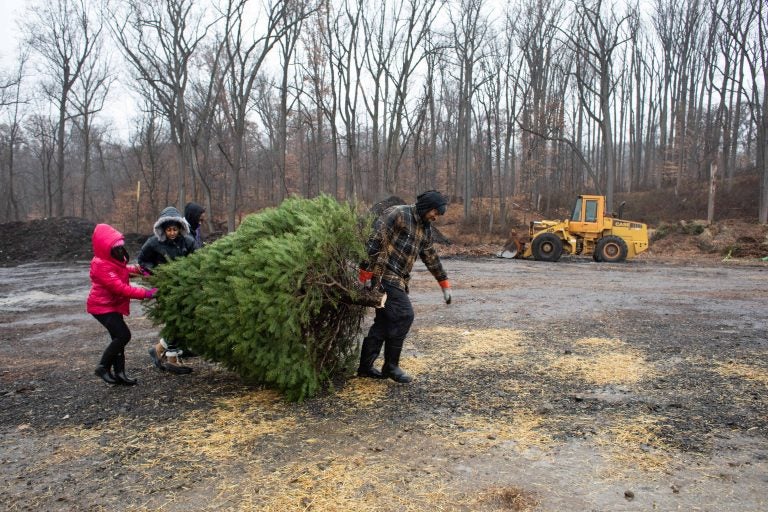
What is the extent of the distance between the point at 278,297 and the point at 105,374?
7.35 ft

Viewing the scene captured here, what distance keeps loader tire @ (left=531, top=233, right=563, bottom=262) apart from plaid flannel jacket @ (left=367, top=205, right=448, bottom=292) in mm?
15468

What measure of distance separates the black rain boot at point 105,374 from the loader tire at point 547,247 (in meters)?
16.8

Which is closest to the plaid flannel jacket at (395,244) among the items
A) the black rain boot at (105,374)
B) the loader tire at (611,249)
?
the black rain boot at (105,374)

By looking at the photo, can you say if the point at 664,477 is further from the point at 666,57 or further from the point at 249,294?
the point at 666,57

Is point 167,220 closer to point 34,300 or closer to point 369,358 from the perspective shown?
point 369,358

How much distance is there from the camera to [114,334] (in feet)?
16.6

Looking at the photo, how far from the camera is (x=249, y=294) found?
4281 millimetres

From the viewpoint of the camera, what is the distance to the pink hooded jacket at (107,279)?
493 centimetres

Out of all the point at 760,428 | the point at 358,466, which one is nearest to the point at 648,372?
the point at 760,428

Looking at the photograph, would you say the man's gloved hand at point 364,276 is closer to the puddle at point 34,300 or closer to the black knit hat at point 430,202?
the black knit hat at point 430,202

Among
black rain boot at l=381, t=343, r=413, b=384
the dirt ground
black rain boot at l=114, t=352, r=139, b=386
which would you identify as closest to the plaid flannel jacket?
black rain boot at l=381, t=343, r=413, b=384

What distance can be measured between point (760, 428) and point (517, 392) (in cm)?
189

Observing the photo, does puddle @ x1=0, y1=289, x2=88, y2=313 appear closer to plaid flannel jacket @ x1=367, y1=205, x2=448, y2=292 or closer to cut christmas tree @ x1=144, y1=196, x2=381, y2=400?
cut christmas tree @ x1=144, y1=196, x2=381, y2=400

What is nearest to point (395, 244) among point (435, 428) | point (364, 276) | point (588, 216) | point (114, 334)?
point (364, 276)
